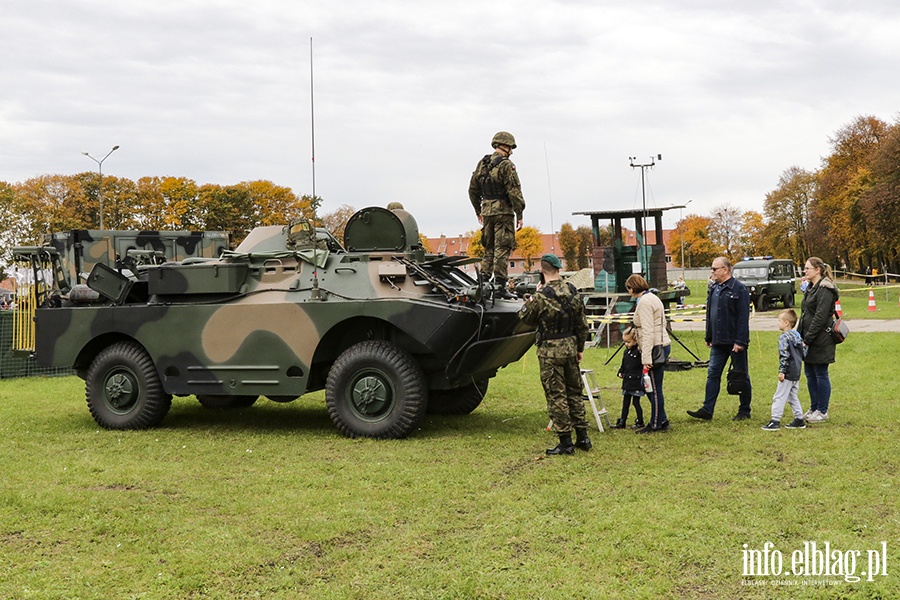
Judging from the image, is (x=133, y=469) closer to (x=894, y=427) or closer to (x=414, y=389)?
(x=414, y=389)

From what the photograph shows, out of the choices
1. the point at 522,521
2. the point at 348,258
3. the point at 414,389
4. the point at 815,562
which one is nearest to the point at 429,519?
the point at 522,521

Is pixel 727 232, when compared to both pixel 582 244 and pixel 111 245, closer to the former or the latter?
pixel 582 244

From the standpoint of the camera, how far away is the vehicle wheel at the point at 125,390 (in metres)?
9.61

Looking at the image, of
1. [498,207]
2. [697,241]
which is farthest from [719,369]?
[697,241]

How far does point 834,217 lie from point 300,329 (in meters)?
48.8

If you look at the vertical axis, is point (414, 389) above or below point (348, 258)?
below

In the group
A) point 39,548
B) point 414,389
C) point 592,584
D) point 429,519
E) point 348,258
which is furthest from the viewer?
point 348,258

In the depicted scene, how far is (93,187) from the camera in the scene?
49.8 meters

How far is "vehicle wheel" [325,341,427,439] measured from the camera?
8617 mm

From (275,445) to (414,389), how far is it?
1394 millimetres

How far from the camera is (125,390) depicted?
31.8 feet

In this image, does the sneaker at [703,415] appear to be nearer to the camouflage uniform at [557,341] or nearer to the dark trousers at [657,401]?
the dark trousers at [657,401]

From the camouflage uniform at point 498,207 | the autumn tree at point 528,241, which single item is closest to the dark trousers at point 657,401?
the camouflage uniform at point 498,207

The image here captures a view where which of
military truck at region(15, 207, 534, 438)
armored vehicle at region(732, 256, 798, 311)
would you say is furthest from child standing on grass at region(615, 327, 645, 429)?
armored vehicle at region(732, 256, 798, 311)
